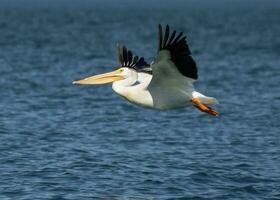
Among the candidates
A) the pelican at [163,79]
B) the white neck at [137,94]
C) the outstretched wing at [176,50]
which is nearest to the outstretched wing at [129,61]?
the pelican at [163,79]

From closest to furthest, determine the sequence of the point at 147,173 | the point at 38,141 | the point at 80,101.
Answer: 1. the point at 147,173
2. the point at 38,141
3. the point at 80,101

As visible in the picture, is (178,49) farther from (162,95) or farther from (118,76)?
(118,76)

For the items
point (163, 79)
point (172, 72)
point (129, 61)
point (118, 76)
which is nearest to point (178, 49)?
point (172, 72)

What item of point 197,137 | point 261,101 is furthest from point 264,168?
point 261,101

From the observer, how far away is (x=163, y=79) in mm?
12047

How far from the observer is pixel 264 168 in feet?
42.5

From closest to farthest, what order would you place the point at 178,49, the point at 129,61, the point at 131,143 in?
the point at 178,49
the point at 129,61
the point at 131,143

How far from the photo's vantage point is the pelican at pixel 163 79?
436 inches

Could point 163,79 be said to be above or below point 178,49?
below

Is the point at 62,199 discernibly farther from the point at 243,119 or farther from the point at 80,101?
the point at 80,101

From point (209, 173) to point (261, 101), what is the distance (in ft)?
26.0

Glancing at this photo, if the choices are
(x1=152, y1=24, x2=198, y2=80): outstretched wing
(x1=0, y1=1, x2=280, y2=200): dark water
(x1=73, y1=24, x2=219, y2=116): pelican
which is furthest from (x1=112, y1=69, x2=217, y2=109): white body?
(x1=0, y1=1, x2=280, y2=200): dark water

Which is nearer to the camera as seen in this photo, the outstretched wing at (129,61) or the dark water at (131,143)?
the dark water at (131,143)

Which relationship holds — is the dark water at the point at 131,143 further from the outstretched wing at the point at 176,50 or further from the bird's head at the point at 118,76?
the outstretched wing at the point at 176,50
